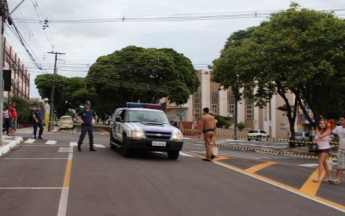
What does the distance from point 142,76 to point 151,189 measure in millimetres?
40700

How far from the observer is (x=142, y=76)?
47906mm

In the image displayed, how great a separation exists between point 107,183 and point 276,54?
51.3ft

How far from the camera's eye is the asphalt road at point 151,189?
6.32 m

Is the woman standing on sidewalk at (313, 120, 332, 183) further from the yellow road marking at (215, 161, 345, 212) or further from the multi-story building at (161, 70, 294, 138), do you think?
the multi-story building at (161, 70, 294, 138)

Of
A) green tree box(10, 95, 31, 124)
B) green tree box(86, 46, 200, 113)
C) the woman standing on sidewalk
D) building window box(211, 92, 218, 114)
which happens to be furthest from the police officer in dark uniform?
building window box(211, 92, 218, 114)

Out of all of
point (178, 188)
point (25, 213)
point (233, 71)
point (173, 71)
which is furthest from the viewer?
point (173, 71)

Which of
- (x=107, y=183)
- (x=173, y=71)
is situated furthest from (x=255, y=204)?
(x=173, y=71)

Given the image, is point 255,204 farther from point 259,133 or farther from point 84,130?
point 259,133

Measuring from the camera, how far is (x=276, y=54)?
21312mm

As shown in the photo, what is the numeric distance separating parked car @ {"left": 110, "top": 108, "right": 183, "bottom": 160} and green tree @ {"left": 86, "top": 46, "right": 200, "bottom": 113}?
33.5 m

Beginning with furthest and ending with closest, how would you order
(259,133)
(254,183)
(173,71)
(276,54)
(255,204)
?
(259,133) → (173,71) → (276,54) → (254,183) → (255,204)

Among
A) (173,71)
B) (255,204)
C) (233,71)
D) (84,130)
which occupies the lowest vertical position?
(255,204)

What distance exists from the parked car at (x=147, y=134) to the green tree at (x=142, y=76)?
33.5 m

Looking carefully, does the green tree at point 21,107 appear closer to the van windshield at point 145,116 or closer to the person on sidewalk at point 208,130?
the van windshield at point 145,116
